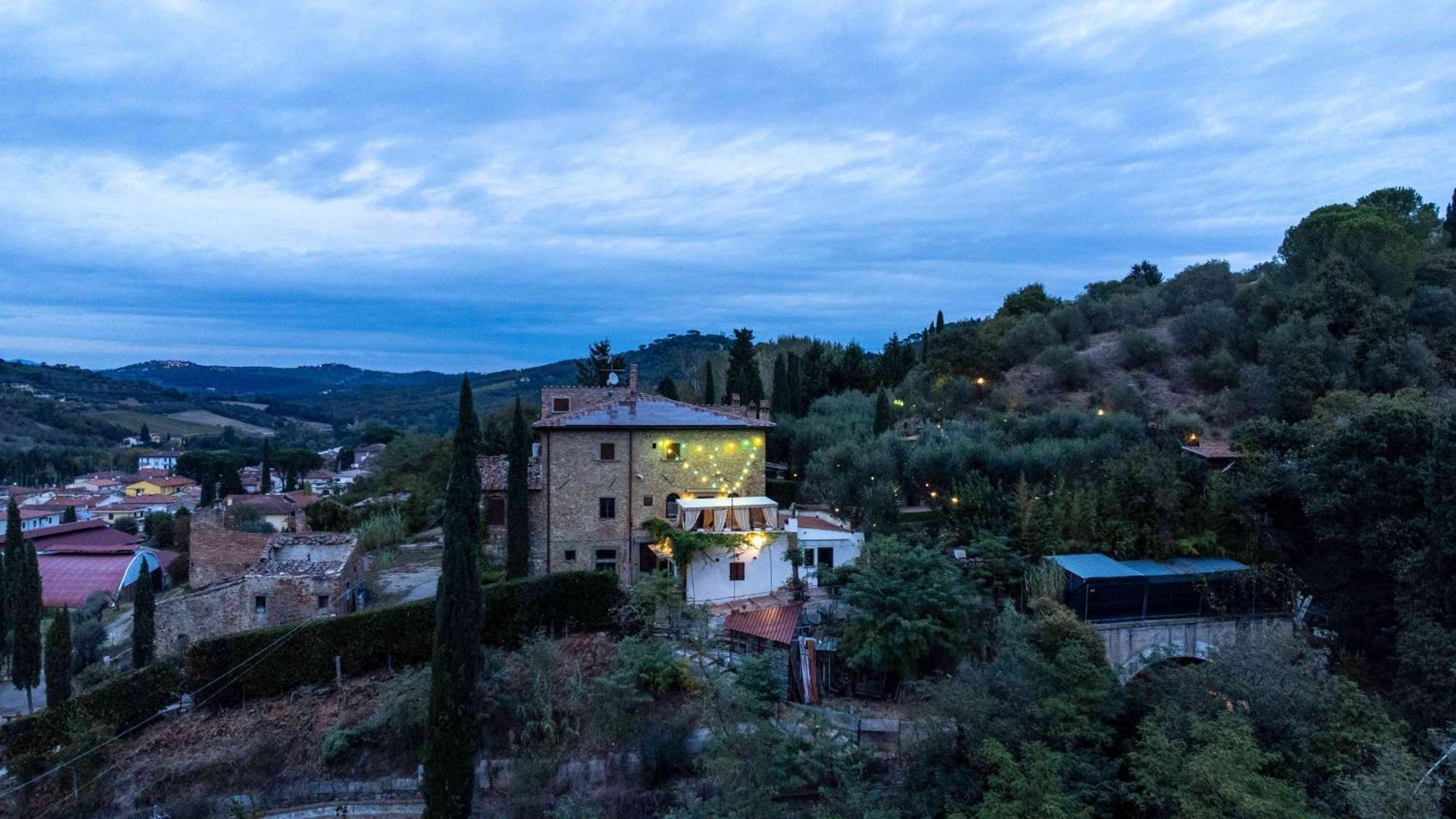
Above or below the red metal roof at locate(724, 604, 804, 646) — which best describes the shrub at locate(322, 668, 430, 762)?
below

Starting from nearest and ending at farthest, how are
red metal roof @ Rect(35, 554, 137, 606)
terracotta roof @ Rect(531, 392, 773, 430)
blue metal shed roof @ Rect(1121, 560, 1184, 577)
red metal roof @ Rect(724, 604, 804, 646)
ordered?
red metal roof @ Rect(724, 604, 804, 646) → blue metal shed roof @ Rect(1121, 560, 1184, 577) → terracotta roof @ Rect(531, 392, 773, 430) → red metal roof @ Rect(35, 554, 137, 606)

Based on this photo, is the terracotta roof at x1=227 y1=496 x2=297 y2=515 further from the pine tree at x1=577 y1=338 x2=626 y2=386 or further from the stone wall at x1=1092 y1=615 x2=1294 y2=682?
the stone wall at x1=1092 y1=615 x2=1294 y2=682

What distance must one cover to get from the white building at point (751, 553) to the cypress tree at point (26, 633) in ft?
54.6

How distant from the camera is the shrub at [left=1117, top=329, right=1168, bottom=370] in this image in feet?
113

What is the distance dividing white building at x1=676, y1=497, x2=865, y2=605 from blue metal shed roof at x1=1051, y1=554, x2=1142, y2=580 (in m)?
4.82

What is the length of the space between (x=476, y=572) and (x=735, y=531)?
6494 mm

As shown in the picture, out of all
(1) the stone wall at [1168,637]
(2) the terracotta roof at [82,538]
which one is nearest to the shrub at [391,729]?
(1) the stone wall at [1168,637]

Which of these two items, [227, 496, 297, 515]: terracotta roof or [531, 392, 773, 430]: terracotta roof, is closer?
[531, 392, 773, 430]: terracotta roof

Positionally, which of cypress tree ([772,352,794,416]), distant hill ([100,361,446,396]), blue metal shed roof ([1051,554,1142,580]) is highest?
distant hill ([100,361,446,396])

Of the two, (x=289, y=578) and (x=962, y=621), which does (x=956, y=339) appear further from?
(x=289, y=578)

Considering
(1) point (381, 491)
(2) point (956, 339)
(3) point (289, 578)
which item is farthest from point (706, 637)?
(1) point (381, 491)

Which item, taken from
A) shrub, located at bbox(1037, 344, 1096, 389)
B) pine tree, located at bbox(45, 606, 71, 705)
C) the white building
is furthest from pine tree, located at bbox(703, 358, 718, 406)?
pine tree, located at bbox(45, 606, 71, 705)

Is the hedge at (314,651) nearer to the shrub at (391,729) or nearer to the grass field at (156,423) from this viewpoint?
the shrub at (391,729)

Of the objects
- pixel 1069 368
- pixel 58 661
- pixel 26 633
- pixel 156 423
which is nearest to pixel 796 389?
pixel 1069 368
